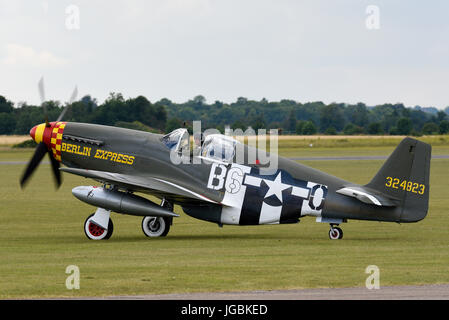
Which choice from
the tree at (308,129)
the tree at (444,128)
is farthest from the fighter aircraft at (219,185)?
the tree at (444,128)

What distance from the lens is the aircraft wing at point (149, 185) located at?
1816 centimetres

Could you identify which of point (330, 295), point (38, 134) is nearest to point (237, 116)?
point (38, 134)

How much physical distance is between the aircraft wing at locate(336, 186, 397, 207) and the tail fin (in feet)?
0.43

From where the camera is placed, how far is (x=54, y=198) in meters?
31.8

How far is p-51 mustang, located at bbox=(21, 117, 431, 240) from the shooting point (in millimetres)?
17594

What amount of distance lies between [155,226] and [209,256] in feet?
13.2

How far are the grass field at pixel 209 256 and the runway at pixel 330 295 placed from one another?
0.40 meters

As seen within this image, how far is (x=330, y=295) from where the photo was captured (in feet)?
37.7

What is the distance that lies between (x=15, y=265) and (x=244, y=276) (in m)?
4.10

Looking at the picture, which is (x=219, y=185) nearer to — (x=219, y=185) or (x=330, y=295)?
(x=219, y=185)

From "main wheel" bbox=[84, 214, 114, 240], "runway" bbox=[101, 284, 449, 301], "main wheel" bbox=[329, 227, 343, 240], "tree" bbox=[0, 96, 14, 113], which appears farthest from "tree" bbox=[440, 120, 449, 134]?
"runway" bbox=[101, 284, 449, 301]

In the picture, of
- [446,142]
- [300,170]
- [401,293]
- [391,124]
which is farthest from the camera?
[391,124]
